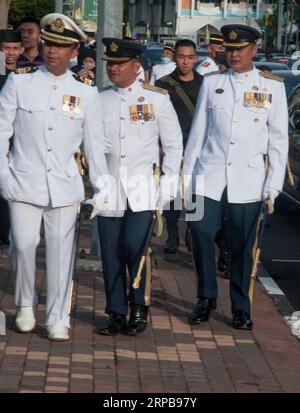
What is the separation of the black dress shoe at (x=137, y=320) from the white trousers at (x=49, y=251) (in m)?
0.48

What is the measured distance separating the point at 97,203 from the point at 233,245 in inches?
49.6

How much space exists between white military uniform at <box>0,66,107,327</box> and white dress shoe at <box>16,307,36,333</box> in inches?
2.7

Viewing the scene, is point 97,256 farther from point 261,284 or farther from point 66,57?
point 66,57

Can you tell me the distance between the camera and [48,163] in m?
8.22

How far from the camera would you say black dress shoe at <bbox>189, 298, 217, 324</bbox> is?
9.12m

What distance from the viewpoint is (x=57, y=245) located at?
330 inches

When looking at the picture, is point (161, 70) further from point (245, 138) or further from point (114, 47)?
point (114, 47)

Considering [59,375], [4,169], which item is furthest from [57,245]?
[59,375]

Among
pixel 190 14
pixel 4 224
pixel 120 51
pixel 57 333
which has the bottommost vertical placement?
pixel 190 14

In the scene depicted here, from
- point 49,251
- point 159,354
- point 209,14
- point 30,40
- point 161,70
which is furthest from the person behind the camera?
point 209,14

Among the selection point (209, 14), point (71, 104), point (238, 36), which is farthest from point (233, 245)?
point (209, 14)

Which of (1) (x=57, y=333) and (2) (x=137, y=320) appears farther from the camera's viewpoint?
(2) (x=137, y=320)
